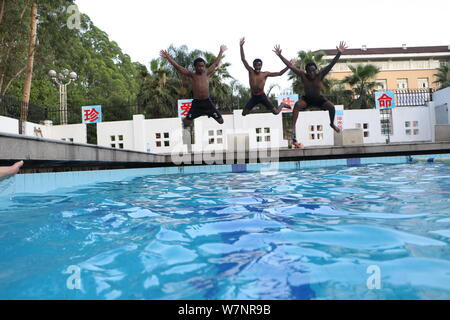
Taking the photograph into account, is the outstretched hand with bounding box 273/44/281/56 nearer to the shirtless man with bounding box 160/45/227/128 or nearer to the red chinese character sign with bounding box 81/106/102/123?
the shirtless man with bounding box 160/45/227/128

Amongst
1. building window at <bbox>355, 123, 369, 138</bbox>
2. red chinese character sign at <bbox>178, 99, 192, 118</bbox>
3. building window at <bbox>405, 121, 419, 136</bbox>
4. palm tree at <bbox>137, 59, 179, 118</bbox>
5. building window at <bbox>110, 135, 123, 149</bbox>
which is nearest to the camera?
red chinese character sign at <bbox>178, 99, 192, 118</bbox>

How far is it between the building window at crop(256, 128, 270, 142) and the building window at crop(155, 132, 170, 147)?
5.45 m

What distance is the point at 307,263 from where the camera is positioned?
6.54ft

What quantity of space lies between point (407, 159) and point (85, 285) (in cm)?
1146

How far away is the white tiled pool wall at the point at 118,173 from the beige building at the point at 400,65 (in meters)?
36.6

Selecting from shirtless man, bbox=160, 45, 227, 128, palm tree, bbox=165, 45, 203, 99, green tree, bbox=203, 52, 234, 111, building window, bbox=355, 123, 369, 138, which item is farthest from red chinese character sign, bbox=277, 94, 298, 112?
palm tree, bbox=165, 45, 203, 99

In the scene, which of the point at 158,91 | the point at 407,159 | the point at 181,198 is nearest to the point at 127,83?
the point at 158,91

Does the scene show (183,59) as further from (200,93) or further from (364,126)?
(200,93)

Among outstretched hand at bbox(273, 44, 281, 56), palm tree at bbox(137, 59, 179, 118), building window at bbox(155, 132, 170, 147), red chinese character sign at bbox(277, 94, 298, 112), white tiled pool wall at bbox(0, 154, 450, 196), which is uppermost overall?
palm tree at bbox(137, 59, 179, 118)

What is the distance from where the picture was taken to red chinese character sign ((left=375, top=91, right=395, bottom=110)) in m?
19.0

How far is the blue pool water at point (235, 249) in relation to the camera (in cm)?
Result: 167

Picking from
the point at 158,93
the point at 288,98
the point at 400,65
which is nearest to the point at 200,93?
the point at 288,98
